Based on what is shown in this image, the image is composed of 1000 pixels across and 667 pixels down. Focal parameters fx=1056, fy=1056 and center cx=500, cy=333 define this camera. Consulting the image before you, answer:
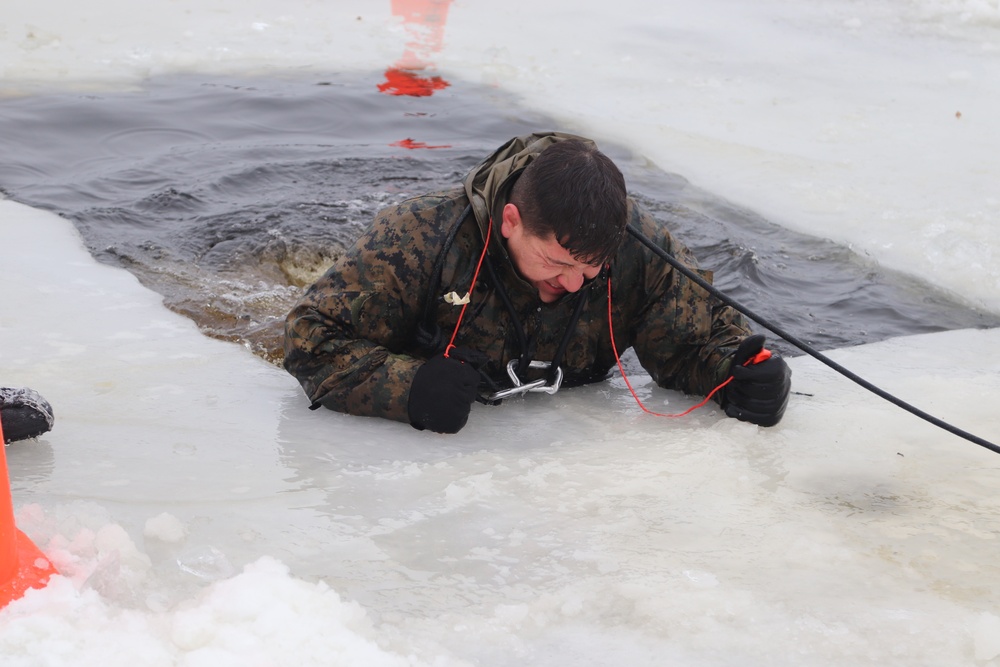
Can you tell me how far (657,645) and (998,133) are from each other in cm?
572

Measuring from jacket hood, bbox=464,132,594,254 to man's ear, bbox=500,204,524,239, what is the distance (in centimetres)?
6

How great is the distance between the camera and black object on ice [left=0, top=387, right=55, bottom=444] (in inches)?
105

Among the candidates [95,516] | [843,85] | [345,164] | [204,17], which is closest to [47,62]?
[204,17]

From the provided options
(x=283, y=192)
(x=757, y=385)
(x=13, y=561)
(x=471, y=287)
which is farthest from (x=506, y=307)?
(x=283, y=192)

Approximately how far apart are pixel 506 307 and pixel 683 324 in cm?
58

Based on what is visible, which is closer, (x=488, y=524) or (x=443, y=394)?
(x=488, y=524)

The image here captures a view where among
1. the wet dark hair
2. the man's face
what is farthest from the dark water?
the wet dark hair

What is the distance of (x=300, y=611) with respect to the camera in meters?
2.00

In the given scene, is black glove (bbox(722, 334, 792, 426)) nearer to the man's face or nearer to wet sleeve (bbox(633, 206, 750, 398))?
wet sleeve (bbox(633, 206, 750, 398))

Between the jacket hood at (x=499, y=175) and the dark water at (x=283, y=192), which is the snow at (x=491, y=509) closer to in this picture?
the dark water at (x=283, y=192)

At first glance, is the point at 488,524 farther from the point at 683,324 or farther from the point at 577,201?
the point at 683,324

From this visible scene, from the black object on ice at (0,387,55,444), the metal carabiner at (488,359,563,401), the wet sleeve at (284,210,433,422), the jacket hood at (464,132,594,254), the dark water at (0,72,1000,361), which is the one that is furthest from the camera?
the dark water at (0,72,1000,361)

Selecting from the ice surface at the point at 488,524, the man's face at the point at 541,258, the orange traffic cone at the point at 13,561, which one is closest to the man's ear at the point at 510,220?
the man's face at the point at 541,258

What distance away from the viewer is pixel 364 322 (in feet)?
10.3
